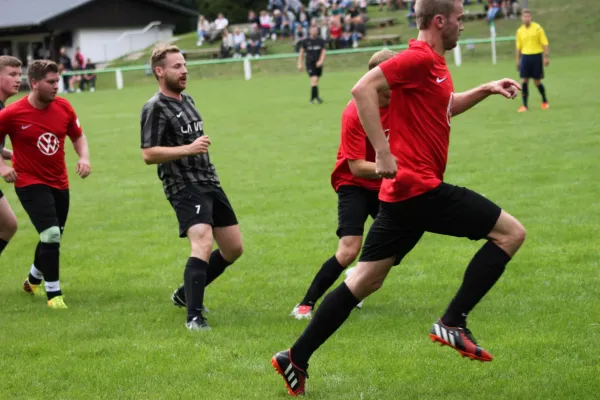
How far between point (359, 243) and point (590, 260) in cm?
262

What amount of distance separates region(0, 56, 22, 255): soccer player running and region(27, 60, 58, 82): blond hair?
0.32 m

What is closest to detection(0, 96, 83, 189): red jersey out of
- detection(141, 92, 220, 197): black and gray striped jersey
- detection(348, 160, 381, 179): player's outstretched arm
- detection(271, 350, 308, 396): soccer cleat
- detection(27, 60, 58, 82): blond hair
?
detection(27, 60, 58, 82): blond hair

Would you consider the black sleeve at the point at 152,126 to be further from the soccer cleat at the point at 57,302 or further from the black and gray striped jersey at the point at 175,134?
the soccer cleat at the point at 57,302

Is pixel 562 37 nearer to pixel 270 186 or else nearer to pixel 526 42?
pixel 526 42

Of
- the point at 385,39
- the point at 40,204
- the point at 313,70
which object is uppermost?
the point at 385,39

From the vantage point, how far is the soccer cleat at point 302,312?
288 inches

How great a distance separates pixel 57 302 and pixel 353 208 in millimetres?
2849

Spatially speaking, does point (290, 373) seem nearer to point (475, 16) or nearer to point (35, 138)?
point (35, 138)

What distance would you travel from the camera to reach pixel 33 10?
6103 centimetres

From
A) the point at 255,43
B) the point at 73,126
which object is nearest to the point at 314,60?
the point at 73,126

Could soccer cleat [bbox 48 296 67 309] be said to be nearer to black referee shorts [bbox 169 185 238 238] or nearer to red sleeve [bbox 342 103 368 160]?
black referee shorts [bbox 169 185 238 238]

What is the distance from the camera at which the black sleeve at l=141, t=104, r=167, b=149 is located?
22.8 feet

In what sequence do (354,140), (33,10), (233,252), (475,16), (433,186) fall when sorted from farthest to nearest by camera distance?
(33,10), (475,16), (233,252), (354,140), (433,186)

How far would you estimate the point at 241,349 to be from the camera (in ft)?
21.1
